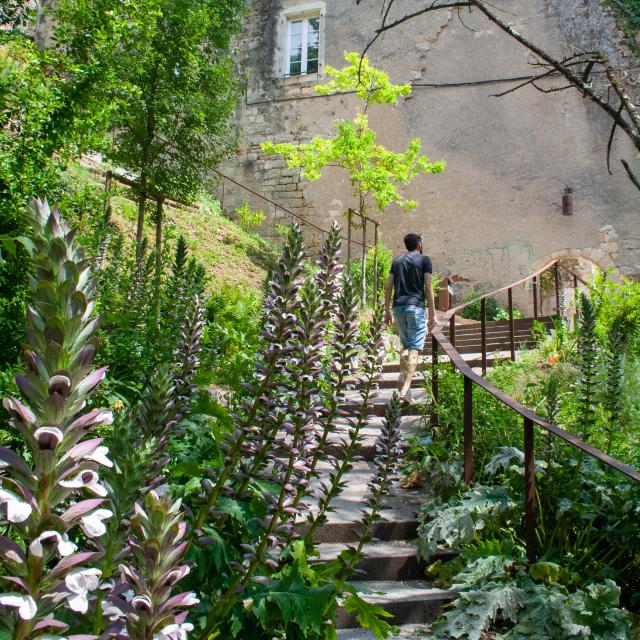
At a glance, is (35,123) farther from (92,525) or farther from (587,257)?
(587,257)

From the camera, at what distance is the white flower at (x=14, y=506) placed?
62 cm

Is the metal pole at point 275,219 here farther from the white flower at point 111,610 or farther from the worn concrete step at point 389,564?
the white flower at point 111,610

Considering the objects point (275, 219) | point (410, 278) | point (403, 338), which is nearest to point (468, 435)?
point (403, 338)

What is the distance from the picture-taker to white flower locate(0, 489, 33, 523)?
624mm

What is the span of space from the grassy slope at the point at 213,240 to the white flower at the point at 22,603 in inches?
386

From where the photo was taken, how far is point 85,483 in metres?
0.69

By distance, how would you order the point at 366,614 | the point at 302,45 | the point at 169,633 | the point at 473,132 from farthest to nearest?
the point at 302,45, the point at 473,132, the point at 366,614, the point at 169,633

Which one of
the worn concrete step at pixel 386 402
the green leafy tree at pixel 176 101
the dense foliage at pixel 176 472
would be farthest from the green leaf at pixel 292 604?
the green leafy tree at pixel 176 101

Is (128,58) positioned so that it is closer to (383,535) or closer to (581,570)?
(383,535)

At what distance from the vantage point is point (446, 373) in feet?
17.6

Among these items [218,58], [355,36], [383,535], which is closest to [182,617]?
[383,535]

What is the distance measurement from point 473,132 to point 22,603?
17252 millimetres

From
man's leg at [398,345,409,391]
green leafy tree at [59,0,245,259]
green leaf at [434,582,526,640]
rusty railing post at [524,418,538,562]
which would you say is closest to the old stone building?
green leafy tree at [59,0,245,259]

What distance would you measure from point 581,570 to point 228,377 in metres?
2.67
